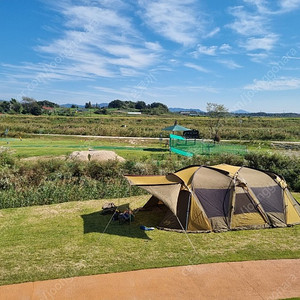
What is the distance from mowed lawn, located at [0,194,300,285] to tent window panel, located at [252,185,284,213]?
76 cm

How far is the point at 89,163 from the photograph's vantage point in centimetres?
1630

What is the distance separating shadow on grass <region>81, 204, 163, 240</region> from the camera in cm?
911

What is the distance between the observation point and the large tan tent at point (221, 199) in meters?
9.30

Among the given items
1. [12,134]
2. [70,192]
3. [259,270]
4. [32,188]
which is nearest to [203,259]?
[259,270]

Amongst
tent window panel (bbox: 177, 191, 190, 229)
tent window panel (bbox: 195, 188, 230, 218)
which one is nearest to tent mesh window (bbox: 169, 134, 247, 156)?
tent window panel (bbox: 195, 188, 230, 218)

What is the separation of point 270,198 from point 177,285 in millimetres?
5348

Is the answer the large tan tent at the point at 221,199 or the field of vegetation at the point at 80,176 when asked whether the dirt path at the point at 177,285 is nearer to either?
the large tan tent at the point at 221,199

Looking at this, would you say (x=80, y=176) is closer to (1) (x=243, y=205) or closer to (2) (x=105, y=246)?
(2) (x=105, y=246)

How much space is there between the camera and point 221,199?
9609mm

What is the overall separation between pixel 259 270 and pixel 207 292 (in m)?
1.72

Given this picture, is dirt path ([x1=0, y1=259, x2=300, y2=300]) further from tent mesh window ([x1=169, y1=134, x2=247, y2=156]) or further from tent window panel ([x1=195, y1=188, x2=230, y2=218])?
tent mesh window ([x1=169, y1=134, x2=247, y2=156])

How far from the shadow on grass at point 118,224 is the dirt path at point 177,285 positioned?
2.21 m

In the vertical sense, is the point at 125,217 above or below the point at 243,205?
below

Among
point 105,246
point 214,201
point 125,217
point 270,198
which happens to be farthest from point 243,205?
point 105,246
